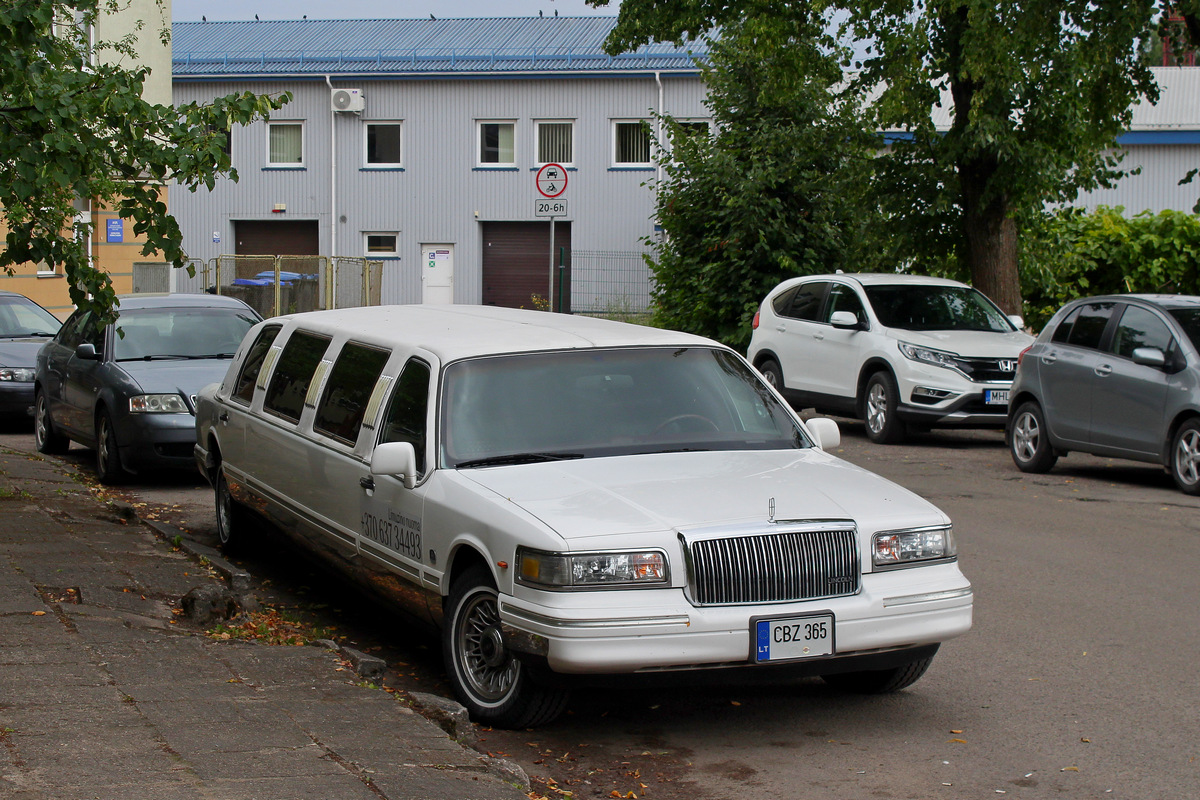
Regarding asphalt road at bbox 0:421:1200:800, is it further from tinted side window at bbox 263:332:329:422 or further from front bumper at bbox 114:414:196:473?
front bumper at bbox 114:414:196:473

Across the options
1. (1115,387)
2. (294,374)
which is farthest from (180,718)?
(1115,387)

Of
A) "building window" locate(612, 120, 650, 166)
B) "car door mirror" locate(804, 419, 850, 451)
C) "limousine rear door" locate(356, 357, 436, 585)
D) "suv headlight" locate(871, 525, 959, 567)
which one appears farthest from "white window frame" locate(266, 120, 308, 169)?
"suv headlight" locate(871, 525, 959, 567)

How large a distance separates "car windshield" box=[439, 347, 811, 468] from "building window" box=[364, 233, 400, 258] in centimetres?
3598

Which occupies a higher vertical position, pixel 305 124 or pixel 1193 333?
pixel 305 124

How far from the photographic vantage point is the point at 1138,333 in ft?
40.6

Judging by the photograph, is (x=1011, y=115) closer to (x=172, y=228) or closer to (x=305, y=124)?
(x=172, y=228)

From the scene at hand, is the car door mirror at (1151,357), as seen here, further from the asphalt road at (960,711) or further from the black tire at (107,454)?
the black tire at (107,454)

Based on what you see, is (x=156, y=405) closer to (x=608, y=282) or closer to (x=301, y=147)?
(x=608, y=282)

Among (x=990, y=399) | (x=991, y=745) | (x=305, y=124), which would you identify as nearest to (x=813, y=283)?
(x=990, y=399)

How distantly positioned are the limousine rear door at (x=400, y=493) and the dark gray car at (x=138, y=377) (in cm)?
570

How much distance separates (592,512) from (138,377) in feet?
26.5

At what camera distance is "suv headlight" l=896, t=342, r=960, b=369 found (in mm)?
15047

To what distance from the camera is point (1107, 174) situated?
19422 mm

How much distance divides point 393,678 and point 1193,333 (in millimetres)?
8516
